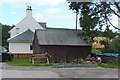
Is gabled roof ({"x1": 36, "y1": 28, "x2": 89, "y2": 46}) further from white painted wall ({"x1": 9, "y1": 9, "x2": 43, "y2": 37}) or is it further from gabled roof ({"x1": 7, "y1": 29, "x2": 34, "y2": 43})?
white painted wall ({"x1": 9, "y1": 9, "x2": 43, "y2": 37})

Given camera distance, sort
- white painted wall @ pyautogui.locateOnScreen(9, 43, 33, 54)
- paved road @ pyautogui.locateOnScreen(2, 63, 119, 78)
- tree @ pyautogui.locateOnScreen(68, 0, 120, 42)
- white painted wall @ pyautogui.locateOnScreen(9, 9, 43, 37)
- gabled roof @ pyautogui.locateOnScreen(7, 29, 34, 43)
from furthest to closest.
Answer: white painted wall @ pyautogui.locateOnScreen(9, 9, 43, 37) < gabled roof @ pyautogui.locateOnScreen(7, 29, 34, 43) < white painted wall @ pyautogui.locateOnScreen(9, 43, 33, 54) < tree @ pyautogui.locateOnScreen(68, 0, 120, 42) < paved road @ pyautogui.locateOnScreen(2, 63, 119, 78)

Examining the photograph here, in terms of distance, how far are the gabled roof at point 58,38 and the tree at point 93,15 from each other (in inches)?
89.0

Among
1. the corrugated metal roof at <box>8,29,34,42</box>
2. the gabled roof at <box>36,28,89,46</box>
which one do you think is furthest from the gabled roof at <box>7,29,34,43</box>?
the gabled roof at <box>36,28,89,46</box>

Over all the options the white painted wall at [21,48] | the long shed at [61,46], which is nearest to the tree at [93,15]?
the long shed at [61,46]

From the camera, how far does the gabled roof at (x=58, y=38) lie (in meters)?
34.9

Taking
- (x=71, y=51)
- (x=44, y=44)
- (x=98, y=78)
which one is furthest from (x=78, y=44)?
(x=98, y=78)

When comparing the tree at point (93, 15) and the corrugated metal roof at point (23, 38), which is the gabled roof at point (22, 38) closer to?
the corrugated metal roof at point (23, 38)

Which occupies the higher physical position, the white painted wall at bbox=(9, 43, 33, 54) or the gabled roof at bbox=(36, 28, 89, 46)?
the gabled roof at bbox=(36, 28, 89, 46)

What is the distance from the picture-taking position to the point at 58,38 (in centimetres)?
3600

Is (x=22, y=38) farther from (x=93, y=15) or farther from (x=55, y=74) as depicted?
(x=55, y=74)

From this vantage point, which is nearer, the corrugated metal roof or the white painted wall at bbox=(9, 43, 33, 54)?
the white painted wall at bbox=(9, 43, 33, 54)

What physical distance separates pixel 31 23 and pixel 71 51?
19.6 meters

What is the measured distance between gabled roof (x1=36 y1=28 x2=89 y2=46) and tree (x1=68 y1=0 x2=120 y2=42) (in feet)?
7.41

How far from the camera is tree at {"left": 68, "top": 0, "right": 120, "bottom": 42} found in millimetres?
27278
